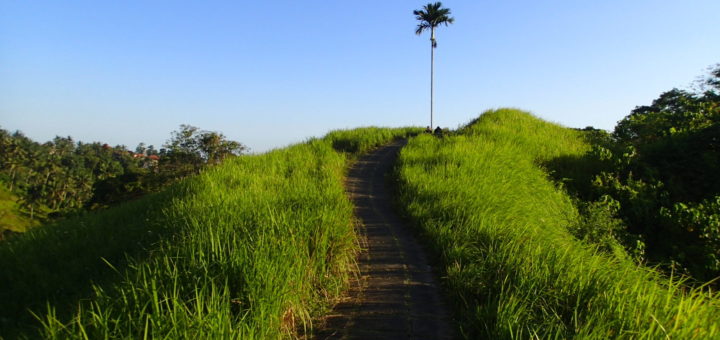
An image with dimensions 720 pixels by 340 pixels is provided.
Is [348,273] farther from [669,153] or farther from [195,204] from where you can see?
[669,153]

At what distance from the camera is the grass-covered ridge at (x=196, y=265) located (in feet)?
6.87

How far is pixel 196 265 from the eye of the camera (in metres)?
2.59

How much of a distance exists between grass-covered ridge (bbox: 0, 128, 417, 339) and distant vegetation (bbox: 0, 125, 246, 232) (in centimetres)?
380

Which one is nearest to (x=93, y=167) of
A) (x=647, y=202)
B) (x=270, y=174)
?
(x=270, y=174)

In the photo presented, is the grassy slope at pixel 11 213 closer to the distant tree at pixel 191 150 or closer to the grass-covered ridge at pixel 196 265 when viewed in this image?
the distant tree at pixel 191 150

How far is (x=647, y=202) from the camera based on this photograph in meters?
6.09

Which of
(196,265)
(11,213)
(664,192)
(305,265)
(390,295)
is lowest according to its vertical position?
(11,213)

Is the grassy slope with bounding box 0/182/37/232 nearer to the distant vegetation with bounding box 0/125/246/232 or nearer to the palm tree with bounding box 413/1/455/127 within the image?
the distant vegetation with bounding box 0/125/246/232

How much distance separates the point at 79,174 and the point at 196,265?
68.5m

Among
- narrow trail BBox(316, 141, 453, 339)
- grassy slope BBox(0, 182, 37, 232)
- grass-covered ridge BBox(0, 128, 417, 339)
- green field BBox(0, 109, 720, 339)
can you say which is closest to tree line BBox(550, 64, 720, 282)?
green field BBox(0, 109, 720, 339)

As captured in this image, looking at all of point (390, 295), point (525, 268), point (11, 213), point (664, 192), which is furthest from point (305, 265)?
point (11, 213)

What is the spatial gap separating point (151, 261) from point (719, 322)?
4.01 metres

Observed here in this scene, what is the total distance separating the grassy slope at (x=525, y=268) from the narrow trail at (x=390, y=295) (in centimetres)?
21

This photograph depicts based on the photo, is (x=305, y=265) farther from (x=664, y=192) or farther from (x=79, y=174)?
(x=79, y=174)
